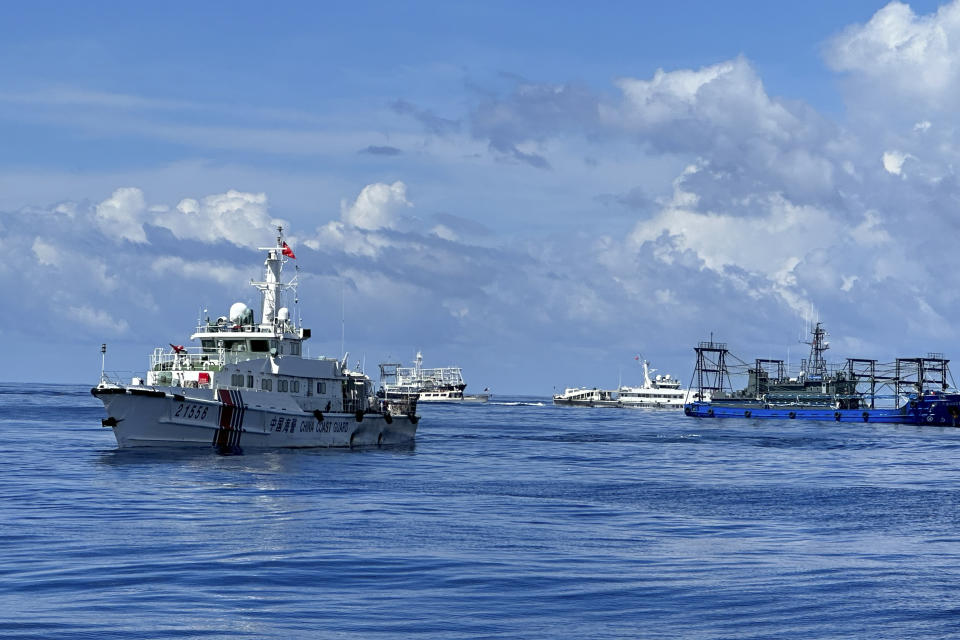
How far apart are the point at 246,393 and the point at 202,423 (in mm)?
3237

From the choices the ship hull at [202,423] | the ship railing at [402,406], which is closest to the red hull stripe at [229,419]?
the ship hull at [202,423]

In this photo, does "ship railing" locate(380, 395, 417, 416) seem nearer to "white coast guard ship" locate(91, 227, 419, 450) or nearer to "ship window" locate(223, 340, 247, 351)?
"white coast guard ship" locate(91, 227, 419, 450)

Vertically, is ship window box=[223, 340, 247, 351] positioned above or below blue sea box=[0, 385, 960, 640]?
above

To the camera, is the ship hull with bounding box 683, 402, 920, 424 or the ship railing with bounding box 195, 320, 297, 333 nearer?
the ship railing with bounding box 195, 320, 297, 333

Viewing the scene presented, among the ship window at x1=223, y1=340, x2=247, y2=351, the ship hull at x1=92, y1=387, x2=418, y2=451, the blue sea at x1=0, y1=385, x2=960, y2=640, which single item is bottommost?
the blue sea at x1=0, y1=385, x2=960, y2=640

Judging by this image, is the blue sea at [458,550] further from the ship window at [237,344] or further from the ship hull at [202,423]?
the ship window at [237,344]

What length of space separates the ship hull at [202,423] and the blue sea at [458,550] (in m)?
1.13

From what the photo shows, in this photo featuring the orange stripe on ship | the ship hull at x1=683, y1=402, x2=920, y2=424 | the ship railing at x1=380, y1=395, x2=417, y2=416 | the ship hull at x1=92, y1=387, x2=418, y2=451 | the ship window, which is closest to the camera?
the ship hull at x1=92, y1=387, x2=418, y2=451

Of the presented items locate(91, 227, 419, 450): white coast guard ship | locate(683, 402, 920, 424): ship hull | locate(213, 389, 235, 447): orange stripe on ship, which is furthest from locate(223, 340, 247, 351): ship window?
locate(683, 402, 920, 424): ship hull

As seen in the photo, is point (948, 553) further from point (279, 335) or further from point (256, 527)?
point (279, 335)

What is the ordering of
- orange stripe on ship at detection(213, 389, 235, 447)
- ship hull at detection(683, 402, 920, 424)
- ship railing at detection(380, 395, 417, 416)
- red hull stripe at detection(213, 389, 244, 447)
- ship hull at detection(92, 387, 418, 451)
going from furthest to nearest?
1. ship hull at detection(683, 402, 920, 424)
2. ship railing at detection(380, 395, 417, 416)
3. red hull stripe at detection(213, 389, 244, 447)
4. orange stripe on ship at detection(213, 389, 235, 447)
5. ship hull at detection(92, 387, 418, 451)

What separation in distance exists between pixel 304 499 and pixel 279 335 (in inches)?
Answer: 886

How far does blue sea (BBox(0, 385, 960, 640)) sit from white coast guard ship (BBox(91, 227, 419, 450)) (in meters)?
1.78

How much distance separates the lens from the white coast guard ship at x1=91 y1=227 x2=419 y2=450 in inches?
2418
